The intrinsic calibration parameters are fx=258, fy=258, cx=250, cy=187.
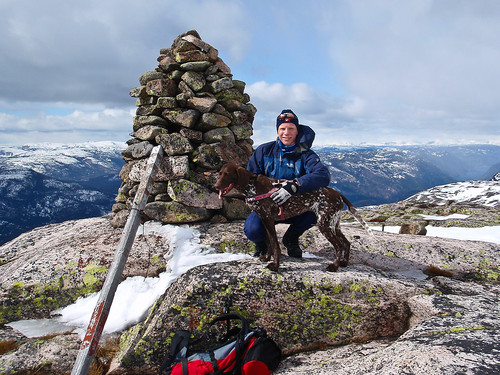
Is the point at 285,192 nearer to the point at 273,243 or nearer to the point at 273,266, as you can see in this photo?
the point at 273,243

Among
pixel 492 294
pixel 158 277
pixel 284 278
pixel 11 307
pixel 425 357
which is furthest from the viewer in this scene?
pixel 158 277

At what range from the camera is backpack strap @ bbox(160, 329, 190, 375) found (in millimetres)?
4617

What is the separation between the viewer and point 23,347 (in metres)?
5.94

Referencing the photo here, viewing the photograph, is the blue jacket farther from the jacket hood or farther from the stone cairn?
the stone cairn

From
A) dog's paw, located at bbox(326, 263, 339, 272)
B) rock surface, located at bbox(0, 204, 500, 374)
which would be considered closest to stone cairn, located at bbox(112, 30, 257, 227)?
rock surface, located at bbox(0, 204, 500, 374)

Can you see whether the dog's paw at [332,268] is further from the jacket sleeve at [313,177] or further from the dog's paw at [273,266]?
the jacket sleeve at [313,177]

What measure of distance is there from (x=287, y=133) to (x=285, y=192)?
55.2 inches

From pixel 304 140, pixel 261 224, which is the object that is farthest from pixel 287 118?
pixel 261 224

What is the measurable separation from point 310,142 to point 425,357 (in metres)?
4.47

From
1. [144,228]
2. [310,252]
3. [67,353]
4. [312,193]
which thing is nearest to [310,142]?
[312,193]

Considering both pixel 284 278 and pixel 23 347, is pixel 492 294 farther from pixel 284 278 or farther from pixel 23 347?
pixel 23 347

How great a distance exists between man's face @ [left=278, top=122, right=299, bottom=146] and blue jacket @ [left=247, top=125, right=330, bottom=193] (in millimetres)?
156

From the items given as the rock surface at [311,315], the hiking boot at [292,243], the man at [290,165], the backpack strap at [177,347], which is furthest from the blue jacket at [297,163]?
the backpack strap at [177,347]

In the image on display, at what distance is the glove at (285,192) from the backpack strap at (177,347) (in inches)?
128
